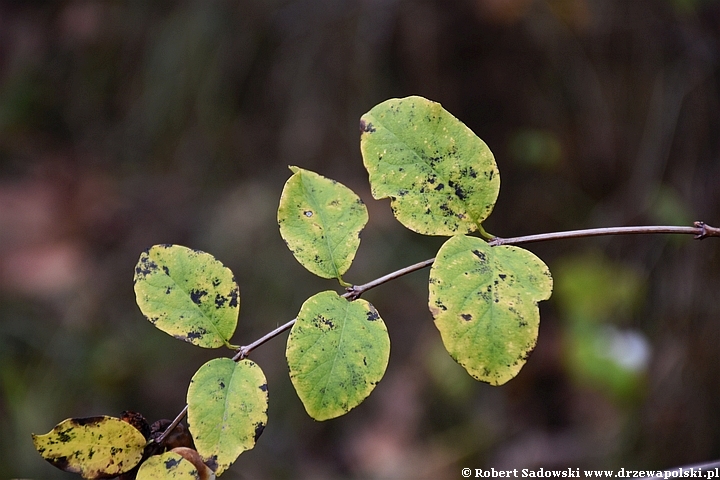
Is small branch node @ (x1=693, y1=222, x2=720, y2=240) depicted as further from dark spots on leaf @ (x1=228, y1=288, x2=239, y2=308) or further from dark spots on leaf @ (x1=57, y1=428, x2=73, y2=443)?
dark spots on leaf @ (x1=57, y1=428, x2=73, y2=443)

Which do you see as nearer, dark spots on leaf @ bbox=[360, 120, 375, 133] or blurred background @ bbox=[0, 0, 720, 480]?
dark spots on leaf @ bbox=[360, 120, 375, 133]

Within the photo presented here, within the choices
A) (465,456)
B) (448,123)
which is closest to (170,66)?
(465,456)

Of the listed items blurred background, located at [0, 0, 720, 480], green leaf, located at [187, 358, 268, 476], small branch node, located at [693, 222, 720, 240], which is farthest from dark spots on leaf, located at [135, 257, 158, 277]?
blurred background, located at [0, 0, 720, 480]

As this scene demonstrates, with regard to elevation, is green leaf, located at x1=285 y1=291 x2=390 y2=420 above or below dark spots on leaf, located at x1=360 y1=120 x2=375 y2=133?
below

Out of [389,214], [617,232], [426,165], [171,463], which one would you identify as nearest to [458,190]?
[426,165]

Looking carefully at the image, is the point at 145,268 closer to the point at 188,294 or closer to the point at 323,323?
the point at 188,294

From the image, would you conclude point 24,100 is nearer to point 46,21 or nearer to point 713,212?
point 46,21
